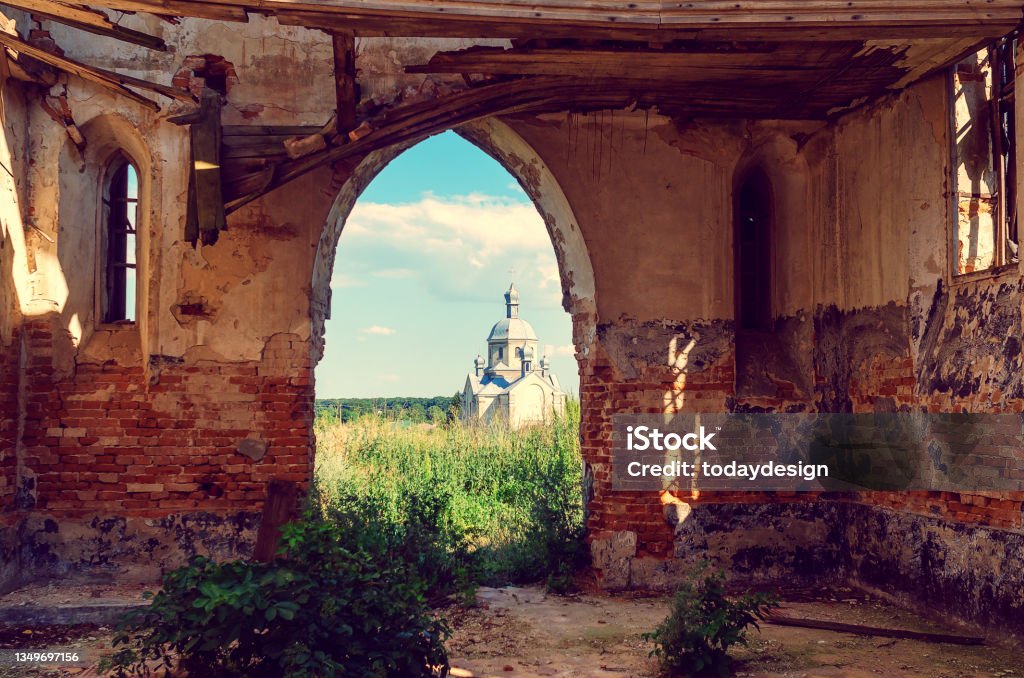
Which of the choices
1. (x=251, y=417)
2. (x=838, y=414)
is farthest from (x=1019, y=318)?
(x=251, y=417)

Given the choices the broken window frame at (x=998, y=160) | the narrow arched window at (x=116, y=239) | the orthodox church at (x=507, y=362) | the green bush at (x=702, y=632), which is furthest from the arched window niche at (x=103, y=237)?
the orthodox church at (x=507, y=362)

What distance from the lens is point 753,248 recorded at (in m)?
8.24

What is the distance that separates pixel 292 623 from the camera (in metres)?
4.41

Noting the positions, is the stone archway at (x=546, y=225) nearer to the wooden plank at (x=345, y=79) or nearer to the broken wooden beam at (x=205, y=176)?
the wooden plank at (x=345, y=79)

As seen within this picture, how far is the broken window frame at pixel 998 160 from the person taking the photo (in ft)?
20.0

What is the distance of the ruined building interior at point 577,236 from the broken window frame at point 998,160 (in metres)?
0.03

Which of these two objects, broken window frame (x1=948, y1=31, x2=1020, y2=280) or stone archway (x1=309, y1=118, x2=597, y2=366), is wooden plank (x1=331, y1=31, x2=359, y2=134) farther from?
broken window frame (x1=948, y1=31, x2=1020, y2=280)

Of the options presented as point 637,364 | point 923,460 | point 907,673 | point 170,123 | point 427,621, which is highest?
point 170,123

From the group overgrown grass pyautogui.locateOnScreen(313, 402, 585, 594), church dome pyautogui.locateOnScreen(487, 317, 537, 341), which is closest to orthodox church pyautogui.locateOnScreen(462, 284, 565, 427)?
church dome pyautogui.locateOnScreen(487, 317, 537, 341)

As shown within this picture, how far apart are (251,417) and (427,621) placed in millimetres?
2855

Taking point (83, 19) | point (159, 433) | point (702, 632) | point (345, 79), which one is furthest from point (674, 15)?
point (159, 433)

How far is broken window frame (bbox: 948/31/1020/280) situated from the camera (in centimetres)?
609

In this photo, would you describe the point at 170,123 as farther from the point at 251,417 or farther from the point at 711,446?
the point at 711,446

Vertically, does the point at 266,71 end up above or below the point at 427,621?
above
